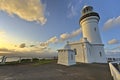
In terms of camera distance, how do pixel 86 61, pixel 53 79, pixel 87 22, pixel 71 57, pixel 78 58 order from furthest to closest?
pixel 87 22 → pixel 78 58 → pixel 86 61 → pixel 71 57 → pixel 53 79

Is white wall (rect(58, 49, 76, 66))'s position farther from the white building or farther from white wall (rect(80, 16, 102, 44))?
white wall (rect(80, 16, 102, 44))

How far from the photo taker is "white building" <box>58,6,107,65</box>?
1808 centimetres

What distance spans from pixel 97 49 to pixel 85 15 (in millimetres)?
7724

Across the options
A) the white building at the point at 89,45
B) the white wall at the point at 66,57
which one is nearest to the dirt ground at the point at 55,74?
the white wall at the point at 66,57

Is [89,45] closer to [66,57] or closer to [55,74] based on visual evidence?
[66,57]

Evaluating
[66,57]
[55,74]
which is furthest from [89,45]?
[55,74]

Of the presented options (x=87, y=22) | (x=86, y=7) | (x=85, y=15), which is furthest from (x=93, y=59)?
(x=86, y=7)

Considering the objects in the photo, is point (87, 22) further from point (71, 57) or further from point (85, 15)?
point (71, 57)

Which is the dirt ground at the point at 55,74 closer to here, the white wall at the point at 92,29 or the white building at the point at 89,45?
the white building at the point at 89,45

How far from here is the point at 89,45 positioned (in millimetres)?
19469

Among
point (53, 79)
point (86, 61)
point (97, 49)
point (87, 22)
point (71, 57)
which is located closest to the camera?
point (53, 79)

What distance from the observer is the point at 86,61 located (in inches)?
696

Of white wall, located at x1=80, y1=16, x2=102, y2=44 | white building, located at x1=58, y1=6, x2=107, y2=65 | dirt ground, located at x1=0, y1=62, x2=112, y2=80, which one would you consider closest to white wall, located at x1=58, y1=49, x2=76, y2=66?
white building, located at x1=58, y1=6, x2=107, y2=65

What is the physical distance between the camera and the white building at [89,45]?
18.1 metres
